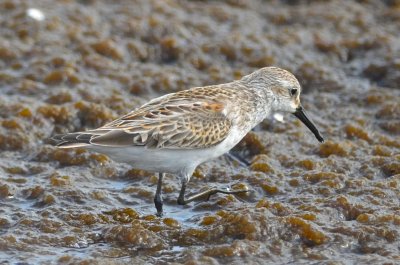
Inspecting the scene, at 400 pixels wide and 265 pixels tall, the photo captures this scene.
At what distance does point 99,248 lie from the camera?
20.5ft

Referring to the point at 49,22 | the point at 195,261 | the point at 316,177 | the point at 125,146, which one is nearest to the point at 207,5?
the point at 49,22

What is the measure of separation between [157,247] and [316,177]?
1790 millimetres

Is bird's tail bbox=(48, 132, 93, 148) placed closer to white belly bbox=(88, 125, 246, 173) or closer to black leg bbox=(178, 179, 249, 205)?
white belly bbox=(88, 125, 246, 173)

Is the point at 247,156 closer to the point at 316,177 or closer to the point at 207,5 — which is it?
the point at 316,177

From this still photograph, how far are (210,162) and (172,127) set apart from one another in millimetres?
1418

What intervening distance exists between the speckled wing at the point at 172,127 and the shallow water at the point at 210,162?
63 cm

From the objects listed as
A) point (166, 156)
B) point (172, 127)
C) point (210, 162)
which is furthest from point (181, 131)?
point (210, 162)

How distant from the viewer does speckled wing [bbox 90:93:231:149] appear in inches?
255

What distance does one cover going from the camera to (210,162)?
795 cm

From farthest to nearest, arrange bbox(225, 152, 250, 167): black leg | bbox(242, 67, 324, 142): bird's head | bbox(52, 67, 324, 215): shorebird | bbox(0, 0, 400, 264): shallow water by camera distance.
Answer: bbox(225, 152, 250, 167): black leg, bbox(242, 67, 324, 142): bird's head, bbox(52, 67, 324, 215): shorebird, bbox(0, 0, 400, 264): shallow water

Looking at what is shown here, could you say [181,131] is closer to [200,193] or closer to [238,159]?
[200,193]

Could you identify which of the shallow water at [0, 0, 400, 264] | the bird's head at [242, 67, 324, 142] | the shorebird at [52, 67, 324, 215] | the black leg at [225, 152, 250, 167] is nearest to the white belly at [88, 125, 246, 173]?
the shorebird at [52, 67, 324, 215]

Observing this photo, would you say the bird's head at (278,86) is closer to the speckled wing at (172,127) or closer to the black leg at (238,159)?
the speckled wing at (172,127)

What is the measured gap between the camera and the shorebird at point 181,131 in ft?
21.2
